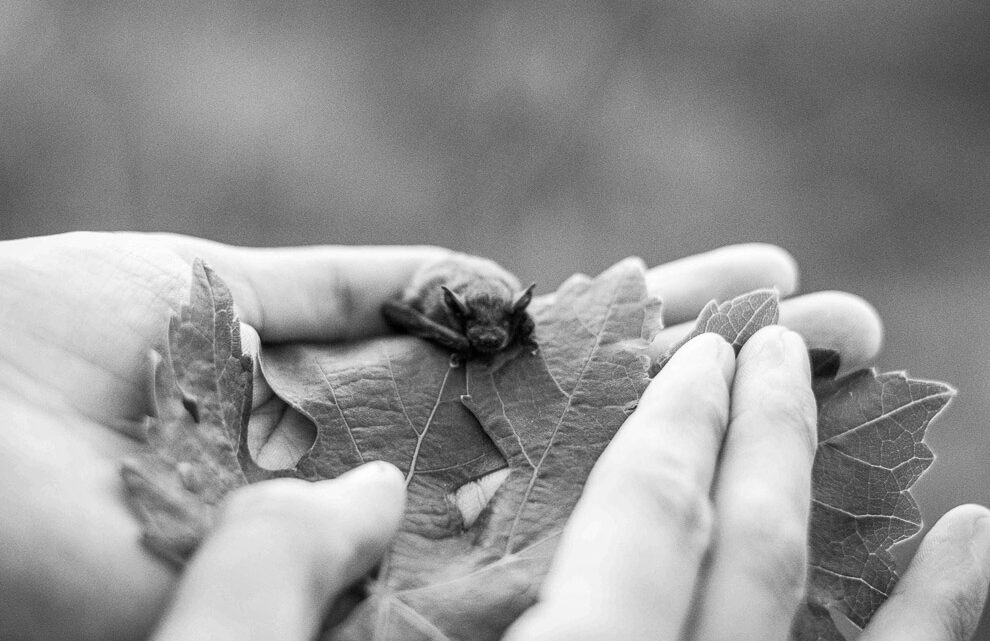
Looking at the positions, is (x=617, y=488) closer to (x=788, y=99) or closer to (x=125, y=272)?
(x=125, y=272)

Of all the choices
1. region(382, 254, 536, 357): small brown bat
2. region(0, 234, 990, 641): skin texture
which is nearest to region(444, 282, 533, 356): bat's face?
region(382, 254, 536, 357): small brown bat

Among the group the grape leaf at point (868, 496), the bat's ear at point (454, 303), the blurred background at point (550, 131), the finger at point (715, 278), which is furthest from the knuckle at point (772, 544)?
the blurred background at point (550, 131)

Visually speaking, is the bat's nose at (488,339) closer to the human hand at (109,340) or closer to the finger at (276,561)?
the human hand at (109,340)

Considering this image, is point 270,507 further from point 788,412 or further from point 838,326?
point 838,326

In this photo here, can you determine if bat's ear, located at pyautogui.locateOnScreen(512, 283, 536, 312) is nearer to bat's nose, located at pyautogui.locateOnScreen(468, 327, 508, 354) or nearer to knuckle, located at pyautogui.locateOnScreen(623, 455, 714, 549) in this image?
bat's nose, located at pyautogui.locateOnScreen(468, 327, 508, 354)

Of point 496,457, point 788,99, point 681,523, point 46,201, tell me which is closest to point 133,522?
point 496,457
